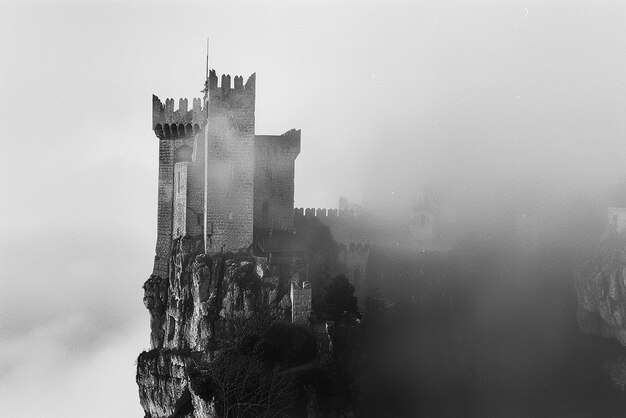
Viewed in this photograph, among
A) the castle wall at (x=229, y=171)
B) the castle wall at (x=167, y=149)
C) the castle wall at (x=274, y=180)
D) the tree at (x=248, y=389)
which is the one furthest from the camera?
the castle wall at (x=167, y=149)

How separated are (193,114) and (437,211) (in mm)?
17884

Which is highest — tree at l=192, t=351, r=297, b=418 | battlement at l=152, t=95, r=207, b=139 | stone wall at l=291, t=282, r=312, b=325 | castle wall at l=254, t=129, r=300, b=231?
battlement at l=152, t=95, r=207, b=139

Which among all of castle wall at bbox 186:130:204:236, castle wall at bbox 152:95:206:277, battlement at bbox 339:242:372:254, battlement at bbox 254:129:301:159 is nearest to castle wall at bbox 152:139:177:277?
castle wall at bbox 152:95:206:277

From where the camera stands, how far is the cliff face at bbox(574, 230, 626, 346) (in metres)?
71.5

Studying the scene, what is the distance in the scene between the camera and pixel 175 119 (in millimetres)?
73188

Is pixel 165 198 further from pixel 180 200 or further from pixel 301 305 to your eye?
pixel 301 305

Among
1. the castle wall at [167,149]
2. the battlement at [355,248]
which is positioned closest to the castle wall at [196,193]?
the castle wall at [167,149]

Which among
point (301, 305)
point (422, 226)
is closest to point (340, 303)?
point (301, 305)

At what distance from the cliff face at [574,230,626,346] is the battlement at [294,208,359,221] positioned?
14540 millimetres

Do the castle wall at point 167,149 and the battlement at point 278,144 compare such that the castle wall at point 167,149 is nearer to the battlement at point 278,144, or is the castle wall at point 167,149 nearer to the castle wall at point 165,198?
the castle wall at point 165,198

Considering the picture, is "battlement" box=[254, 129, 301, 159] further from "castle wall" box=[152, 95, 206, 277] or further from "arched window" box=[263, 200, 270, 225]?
"castle wall" box=[152, 95, 206, 277]

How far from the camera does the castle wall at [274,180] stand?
232 ft

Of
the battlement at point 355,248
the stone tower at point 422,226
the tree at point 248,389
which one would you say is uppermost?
the stone tower at point 422,226

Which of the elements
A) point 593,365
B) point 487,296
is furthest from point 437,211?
point 593,365
